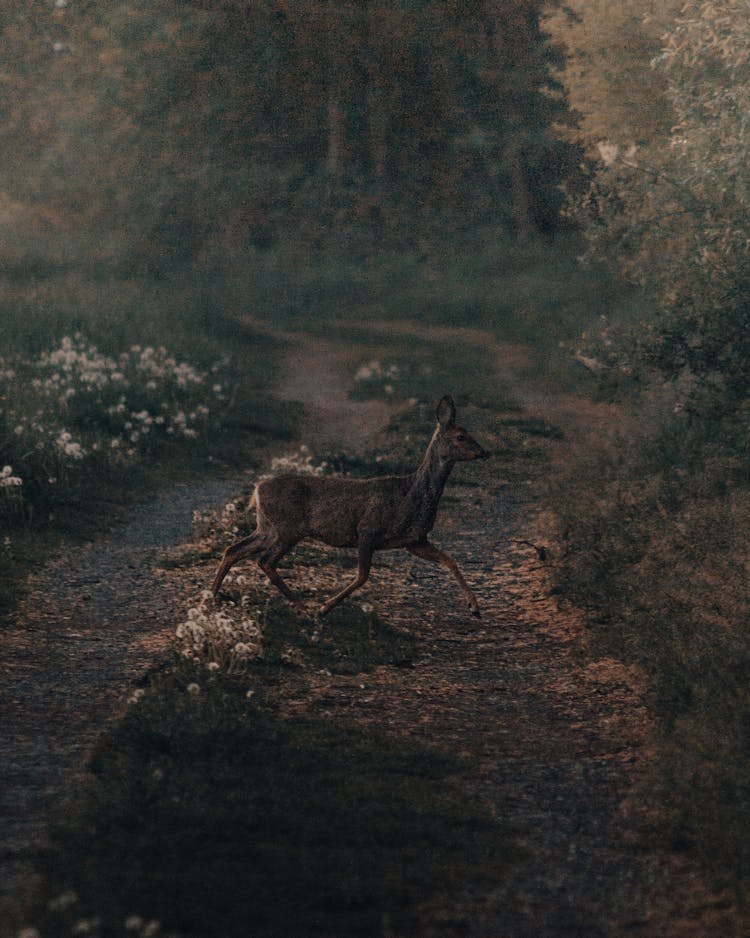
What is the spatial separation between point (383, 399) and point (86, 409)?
25.4 ft

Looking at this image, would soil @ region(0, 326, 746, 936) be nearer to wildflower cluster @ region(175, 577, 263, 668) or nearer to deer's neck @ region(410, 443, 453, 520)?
wildflower cluster @ region(175, 577, 263, 668)

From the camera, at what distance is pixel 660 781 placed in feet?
21.7

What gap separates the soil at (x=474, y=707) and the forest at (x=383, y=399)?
0.17ft

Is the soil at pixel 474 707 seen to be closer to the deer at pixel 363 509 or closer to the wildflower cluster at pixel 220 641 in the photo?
the wildflower cluster at pixel 220 641

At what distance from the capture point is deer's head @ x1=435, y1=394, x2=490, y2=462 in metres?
8.54

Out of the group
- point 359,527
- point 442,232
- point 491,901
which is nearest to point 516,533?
point 359,527

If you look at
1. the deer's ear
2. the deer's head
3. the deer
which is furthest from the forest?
the deer's ear

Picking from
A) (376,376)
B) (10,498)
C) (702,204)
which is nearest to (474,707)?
(10,498)

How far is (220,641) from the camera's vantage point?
27.3 feet

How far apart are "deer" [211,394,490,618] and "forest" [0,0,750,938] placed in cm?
84

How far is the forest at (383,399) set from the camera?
5.98 meters

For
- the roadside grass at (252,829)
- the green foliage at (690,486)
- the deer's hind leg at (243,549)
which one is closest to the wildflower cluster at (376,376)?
the green foliage at (690,486)

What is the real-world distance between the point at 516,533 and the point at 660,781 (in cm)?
690

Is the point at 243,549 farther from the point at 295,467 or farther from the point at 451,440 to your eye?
the point at 295,467
